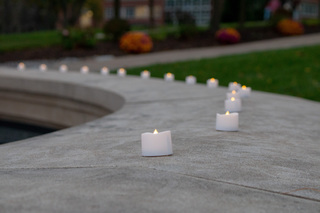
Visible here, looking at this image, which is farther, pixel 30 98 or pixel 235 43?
pixel 235 43

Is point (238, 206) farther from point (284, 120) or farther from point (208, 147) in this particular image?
point (284, 120)

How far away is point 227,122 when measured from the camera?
504 centimetres

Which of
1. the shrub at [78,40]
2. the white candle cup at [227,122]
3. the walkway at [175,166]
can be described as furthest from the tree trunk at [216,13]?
the white candle cup at [227,122]

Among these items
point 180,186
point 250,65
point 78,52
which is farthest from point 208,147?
point 78,52

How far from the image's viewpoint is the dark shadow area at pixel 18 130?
385 inches

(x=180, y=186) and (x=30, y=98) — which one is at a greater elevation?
(x=180, y=186)

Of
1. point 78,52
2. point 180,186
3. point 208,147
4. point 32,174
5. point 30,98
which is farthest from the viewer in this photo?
point 78,52

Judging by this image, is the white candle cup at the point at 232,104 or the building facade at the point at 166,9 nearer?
the white candle cup at the point at 232,104

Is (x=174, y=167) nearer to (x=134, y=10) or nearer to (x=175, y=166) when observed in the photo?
(x=175, y=166)

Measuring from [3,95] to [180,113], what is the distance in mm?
6168

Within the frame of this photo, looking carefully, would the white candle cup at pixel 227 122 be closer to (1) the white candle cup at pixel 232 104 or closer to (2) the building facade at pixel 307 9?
(1) the white candle cup at pixel 232 104

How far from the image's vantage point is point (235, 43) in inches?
893

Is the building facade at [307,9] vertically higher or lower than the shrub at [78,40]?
higher

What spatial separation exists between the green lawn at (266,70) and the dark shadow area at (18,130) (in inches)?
169
